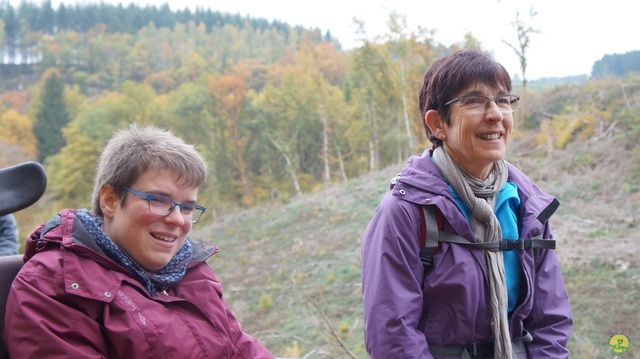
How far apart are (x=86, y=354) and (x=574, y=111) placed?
34.1 feet

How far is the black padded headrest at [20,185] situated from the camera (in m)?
1.43

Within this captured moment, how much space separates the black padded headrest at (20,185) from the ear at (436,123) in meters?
1.10

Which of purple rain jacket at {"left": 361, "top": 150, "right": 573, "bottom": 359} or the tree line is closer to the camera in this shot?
purple rain jacket at {"left": 361, "top": 150, "right": 573, "bottom": 359}

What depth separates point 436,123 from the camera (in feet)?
5.26

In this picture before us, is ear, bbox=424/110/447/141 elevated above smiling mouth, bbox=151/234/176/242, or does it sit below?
above

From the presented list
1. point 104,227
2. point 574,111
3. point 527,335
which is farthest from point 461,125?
point 574,111

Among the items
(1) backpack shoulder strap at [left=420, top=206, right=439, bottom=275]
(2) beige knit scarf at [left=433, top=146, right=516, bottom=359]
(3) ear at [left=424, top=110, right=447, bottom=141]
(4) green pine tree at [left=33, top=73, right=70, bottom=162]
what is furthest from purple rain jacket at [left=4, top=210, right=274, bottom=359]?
(4) green pine tree at [left=33, top=73, right=70, bottom=162]

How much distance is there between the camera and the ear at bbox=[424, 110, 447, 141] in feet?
5.21

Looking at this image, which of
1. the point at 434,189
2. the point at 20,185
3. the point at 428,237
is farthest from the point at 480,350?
the point at 20,185

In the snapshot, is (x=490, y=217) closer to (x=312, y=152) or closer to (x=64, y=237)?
(x=64, y=237)

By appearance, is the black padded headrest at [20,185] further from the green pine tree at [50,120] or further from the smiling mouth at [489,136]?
the green pine tree at [50,120]

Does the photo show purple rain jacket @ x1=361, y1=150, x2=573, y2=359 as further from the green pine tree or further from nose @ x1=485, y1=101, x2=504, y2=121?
the green pine tree

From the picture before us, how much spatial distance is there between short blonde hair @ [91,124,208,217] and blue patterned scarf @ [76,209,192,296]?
9cm

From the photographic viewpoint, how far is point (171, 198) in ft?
4.59
